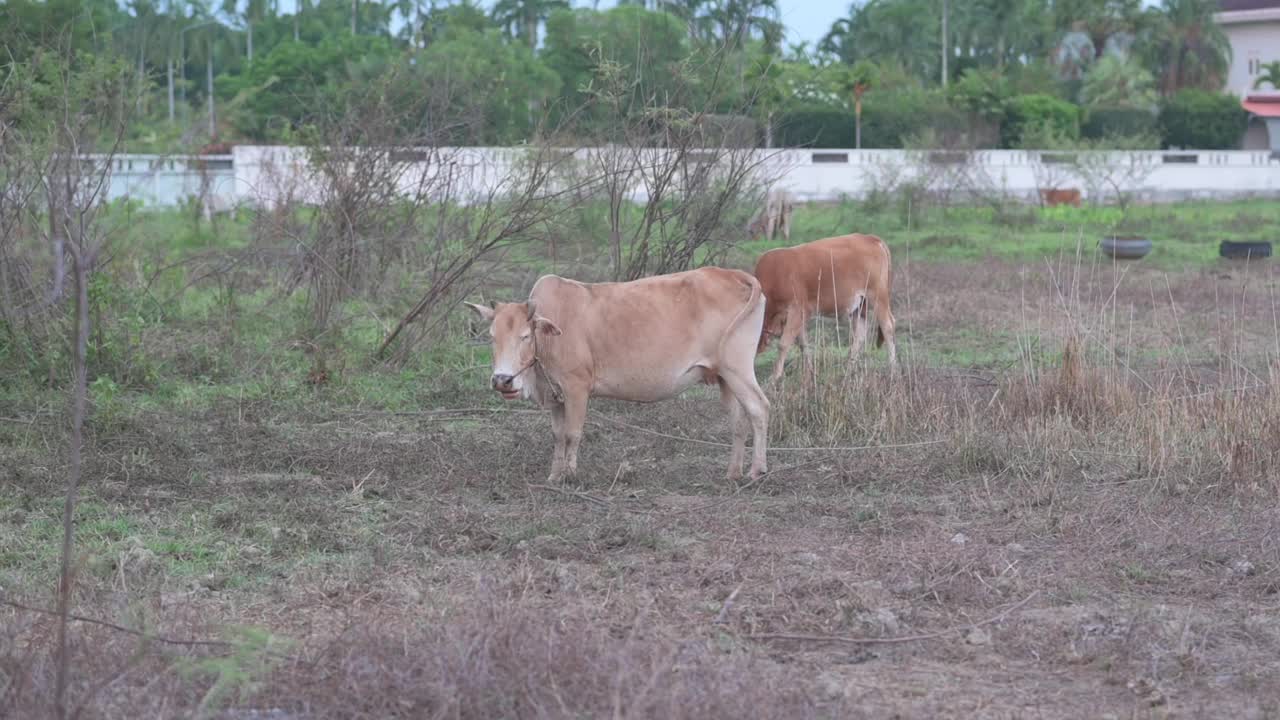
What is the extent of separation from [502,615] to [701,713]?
893 millimetres

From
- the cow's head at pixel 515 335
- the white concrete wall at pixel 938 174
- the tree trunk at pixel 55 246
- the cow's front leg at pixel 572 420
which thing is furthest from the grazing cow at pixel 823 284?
the white concrete wall at pixel 938 174

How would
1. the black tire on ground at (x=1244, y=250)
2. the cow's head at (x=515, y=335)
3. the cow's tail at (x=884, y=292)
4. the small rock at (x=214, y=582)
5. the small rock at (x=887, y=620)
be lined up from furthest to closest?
the black tire on ground at (x=1244, y=250), the cow's tail at (x=884, y=292), the cow's head at (x=515, y=335), the small rock at (x=214, y=582), the small rock at (x=887, y=620)

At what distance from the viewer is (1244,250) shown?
20.0 meters

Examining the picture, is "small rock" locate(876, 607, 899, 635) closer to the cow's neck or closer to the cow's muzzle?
the cow's muzzle

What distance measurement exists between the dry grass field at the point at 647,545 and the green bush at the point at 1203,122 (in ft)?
134

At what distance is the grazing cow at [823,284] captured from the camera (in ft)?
38.8

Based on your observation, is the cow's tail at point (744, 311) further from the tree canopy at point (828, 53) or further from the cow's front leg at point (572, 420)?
the tree canopy at point (828, 53)

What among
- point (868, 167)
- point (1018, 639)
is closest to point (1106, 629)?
point (1018, 639)

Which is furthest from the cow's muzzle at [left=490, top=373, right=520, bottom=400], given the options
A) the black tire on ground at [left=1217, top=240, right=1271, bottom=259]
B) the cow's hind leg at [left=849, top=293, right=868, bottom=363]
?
the black tire on ground at [left=1217, top=240, right=1271, bottom=259]

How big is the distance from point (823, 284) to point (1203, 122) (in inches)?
1634

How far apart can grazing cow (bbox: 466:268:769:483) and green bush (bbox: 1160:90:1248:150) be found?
44364mm

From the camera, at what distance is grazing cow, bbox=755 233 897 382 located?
11.8 metres

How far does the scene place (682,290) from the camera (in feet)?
27.2

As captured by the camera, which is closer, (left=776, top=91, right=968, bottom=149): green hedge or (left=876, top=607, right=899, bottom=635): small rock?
(left=876, top=607, right=899, bottom=635): small rock
